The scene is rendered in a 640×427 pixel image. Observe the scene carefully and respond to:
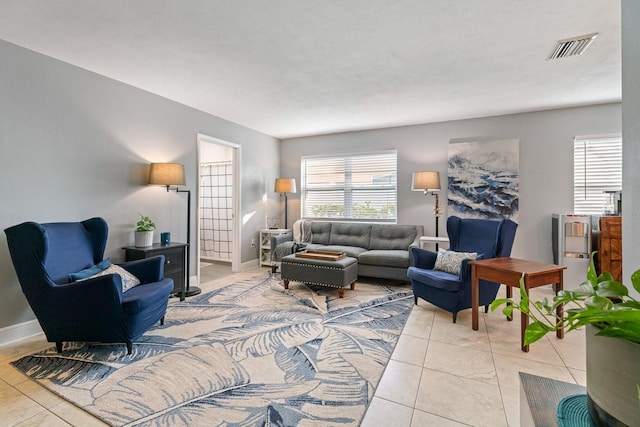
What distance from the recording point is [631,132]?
0.95 meters

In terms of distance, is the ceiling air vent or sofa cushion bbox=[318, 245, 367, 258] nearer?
the ceiling air vent

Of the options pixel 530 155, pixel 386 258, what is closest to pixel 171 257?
pixel 386 258

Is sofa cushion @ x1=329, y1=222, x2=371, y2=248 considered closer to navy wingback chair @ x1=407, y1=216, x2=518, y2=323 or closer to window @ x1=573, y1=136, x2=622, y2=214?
navy wingback chair @ x1=407, y1=216, x2=518, y2=323

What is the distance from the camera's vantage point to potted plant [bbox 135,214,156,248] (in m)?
3.49

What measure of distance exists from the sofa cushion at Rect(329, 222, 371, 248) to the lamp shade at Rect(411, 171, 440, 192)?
112cm

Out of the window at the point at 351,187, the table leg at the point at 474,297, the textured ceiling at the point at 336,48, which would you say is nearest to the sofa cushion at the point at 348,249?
the window at the point at 351,187

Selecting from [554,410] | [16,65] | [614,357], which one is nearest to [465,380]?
[554,410]

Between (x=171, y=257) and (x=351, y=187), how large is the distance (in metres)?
3.39

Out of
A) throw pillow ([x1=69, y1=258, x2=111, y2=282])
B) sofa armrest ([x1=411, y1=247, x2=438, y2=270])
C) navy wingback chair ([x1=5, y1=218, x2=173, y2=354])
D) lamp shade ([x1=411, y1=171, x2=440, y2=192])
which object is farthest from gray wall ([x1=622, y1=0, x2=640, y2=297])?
lamp shade ([x1=411, y1=171, x2=440, y2=192])

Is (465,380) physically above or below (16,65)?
below

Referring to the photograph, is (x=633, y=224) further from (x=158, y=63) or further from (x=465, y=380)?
(x=158, y=63)

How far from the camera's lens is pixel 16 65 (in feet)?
8.74

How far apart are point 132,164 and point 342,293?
9.88 ft

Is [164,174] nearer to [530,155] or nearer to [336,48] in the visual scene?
[336,48]
